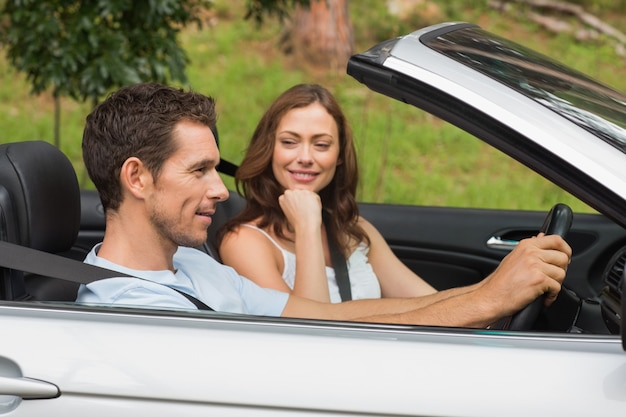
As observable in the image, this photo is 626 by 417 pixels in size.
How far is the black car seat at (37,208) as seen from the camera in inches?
89.4

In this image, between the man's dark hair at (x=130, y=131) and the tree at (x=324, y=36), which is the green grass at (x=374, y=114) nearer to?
the tree at (x=324, y=36)

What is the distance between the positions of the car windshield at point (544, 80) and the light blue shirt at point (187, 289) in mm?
785

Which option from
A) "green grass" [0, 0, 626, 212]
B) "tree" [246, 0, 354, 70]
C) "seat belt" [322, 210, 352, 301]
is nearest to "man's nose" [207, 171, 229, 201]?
"seat belt" [322, 210, 352, 301]

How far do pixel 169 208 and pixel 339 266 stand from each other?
1034mm

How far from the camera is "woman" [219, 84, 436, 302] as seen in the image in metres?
3.07

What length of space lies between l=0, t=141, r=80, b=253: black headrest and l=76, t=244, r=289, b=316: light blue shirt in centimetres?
10

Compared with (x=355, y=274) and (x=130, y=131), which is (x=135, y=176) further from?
(x=355, y=274)

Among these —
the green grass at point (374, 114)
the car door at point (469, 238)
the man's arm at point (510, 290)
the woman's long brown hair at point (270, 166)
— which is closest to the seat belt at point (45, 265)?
the man's arm at point (510, 290)

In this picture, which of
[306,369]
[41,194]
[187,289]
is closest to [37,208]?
[41,194]

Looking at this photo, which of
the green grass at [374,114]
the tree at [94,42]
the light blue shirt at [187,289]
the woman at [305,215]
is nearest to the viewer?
the light blue shirt at [187,289]

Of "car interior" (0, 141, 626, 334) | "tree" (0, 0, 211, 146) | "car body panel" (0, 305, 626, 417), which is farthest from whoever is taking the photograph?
"tree" (0, 0, 211, 146)

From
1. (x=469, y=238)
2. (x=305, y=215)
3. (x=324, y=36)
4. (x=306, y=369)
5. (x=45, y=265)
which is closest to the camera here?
(x=306, y=369)

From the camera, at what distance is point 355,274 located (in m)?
3.30

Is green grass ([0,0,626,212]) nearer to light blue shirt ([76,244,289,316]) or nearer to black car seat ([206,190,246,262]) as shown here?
black car seat ([206,190,246,262])
